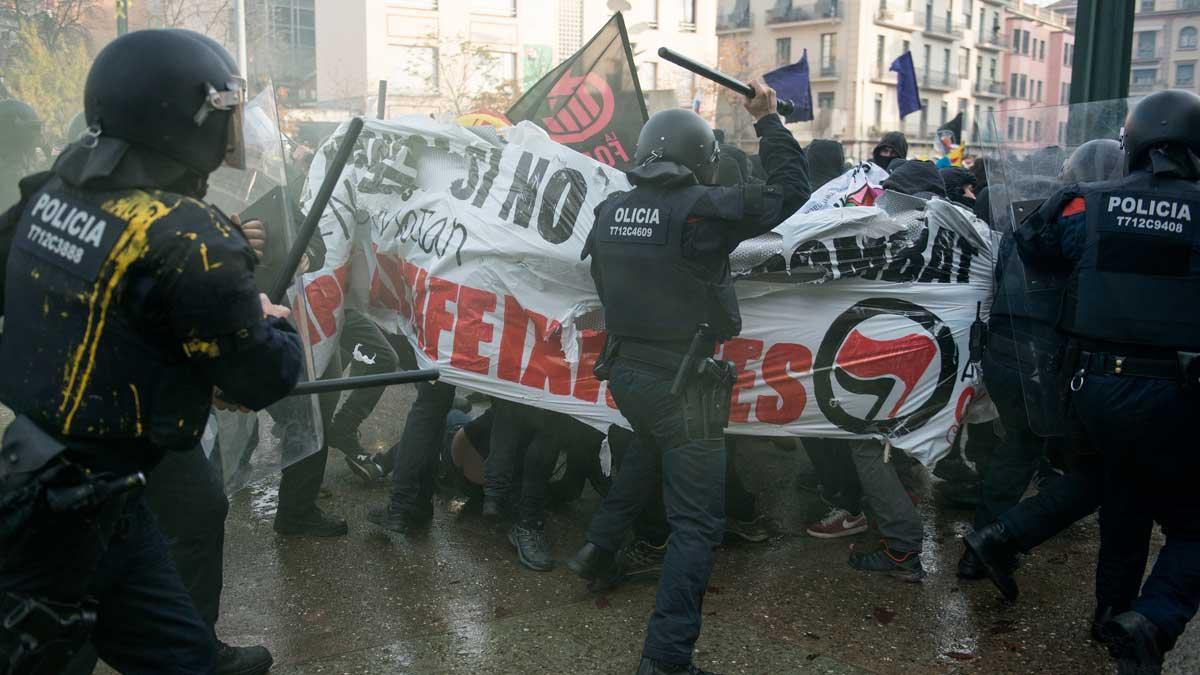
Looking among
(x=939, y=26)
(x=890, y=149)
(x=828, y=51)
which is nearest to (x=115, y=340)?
(x=890, y=149)

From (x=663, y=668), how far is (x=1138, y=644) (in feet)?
4.89

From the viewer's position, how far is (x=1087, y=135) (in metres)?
4.91

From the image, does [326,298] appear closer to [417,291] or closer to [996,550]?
[417,291]

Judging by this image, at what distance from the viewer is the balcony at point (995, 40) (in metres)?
72.0

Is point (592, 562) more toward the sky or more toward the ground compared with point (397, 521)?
more toward the sky

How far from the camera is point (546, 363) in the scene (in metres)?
4.93

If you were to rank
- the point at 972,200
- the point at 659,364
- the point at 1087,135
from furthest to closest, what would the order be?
the point at 972,200 → the point at 1087,135 → the point at 659,364

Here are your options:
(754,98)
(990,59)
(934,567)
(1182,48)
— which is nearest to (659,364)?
(754,98)

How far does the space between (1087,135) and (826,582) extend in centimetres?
243

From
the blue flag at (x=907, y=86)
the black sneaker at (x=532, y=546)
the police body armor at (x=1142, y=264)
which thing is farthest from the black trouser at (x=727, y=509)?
the blue flag at (x=907, y=86)

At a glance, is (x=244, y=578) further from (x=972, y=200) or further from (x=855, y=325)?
(x=972, y=200)

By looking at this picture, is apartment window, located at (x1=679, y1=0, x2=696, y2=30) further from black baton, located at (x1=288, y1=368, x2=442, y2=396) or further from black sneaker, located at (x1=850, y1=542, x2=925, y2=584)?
black baton, located at (x1=288, y1=368, x2=442, y2=396)

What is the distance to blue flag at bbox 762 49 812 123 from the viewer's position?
7.79m

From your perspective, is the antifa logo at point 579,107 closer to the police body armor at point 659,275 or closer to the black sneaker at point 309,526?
the police body armor at point 659,275
